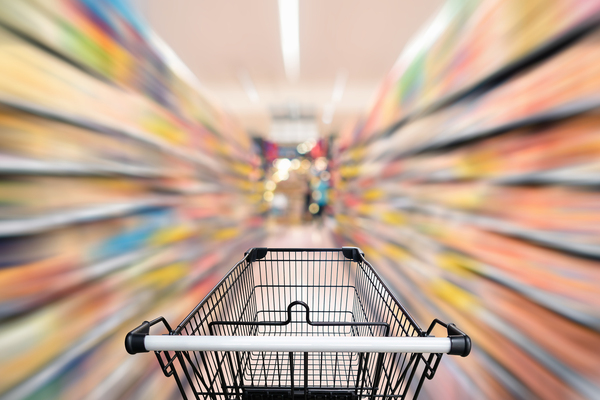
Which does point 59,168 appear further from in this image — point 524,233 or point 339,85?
point 339,85

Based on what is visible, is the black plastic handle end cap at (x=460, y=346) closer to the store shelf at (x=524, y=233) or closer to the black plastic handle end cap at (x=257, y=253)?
the store shelf at (x=524, y=233)

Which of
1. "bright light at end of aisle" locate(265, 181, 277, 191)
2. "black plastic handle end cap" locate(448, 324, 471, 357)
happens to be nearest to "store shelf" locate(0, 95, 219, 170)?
"black plastic handle end cap" locate(448, 324, 471, 357)

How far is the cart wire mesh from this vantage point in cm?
77

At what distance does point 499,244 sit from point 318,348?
795 millimetres

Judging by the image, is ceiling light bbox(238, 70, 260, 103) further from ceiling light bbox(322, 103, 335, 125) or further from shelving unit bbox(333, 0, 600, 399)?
shelving unit bbox(333, 0, 600, 399)

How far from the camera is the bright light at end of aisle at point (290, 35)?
3307 millimetres

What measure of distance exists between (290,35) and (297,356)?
A: 4.21m

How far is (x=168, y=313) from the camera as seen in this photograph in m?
1.56

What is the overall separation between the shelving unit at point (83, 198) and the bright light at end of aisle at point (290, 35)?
2309 mm

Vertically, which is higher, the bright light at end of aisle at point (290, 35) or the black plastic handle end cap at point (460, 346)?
the bright light at end of aisle at point (290, 35)

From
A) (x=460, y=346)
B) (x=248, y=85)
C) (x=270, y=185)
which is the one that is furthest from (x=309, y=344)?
(x=270, y=185)

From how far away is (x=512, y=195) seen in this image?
91cm

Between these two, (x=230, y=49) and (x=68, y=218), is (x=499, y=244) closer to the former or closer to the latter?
(x=68, y=218)

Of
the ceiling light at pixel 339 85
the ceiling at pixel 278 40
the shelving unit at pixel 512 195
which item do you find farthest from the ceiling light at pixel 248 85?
the shelving unit at pixel 512 195
